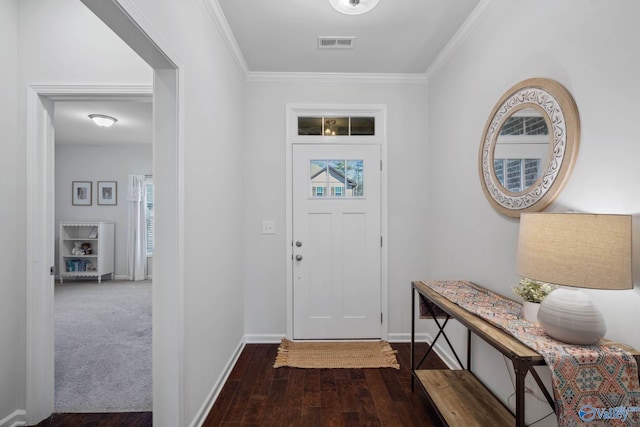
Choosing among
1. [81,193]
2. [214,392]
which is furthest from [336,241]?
[81,193]

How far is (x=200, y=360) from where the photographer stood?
1809 millimetres

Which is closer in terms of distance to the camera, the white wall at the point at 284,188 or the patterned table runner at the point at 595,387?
the patterned table runner at the point at 595,387

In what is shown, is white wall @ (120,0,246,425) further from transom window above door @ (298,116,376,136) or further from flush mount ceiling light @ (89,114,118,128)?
flush mount ceiling light @ (89,114,118,128)

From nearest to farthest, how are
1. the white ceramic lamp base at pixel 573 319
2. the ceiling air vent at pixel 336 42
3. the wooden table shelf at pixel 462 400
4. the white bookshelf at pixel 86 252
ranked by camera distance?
the white ceramic lamp base at pixel 573 319 → the wooden table shelf at pixel 462 400 → the ceiling air vent at pixel 336 42 → the white bookshelf at pixel 86 252

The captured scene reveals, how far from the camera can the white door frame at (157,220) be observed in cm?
139

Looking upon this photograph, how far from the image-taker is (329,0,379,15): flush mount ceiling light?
1.91 m

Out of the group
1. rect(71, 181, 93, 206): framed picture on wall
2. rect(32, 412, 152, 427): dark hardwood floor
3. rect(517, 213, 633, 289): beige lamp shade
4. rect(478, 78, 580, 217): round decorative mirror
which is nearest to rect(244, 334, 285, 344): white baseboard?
rect(32, 412, 152, 427): dark hardwood floor

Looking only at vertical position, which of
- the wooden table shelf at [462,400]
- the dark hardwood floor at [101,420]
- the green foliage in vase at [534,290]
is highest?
the green foliage in vase at [534,290]

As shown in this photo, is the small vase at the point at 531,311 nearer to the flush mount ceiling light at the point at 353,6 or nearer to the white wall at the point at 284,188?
the white wall at the point at 284,188

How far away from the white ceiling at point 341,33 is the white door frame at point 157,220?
16.8 inches

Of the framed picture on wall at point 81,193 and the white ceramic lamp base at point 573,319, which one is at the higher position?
the framed picture on wall at point 81,193

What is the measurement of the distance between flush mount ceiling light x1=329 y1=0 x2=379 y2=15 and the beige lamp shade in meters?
1.66

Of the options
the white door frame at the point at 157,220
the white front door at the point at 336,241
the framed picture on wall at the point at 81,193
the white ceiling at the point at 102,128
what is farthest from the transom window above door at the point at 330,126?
the framed picture on wall at the point at 81,193

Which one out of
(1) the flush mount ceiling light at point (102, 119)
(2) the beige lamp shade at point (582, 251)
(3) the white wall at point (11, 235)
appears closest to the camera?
(2) the beige lamp shade at point (582, 251)
